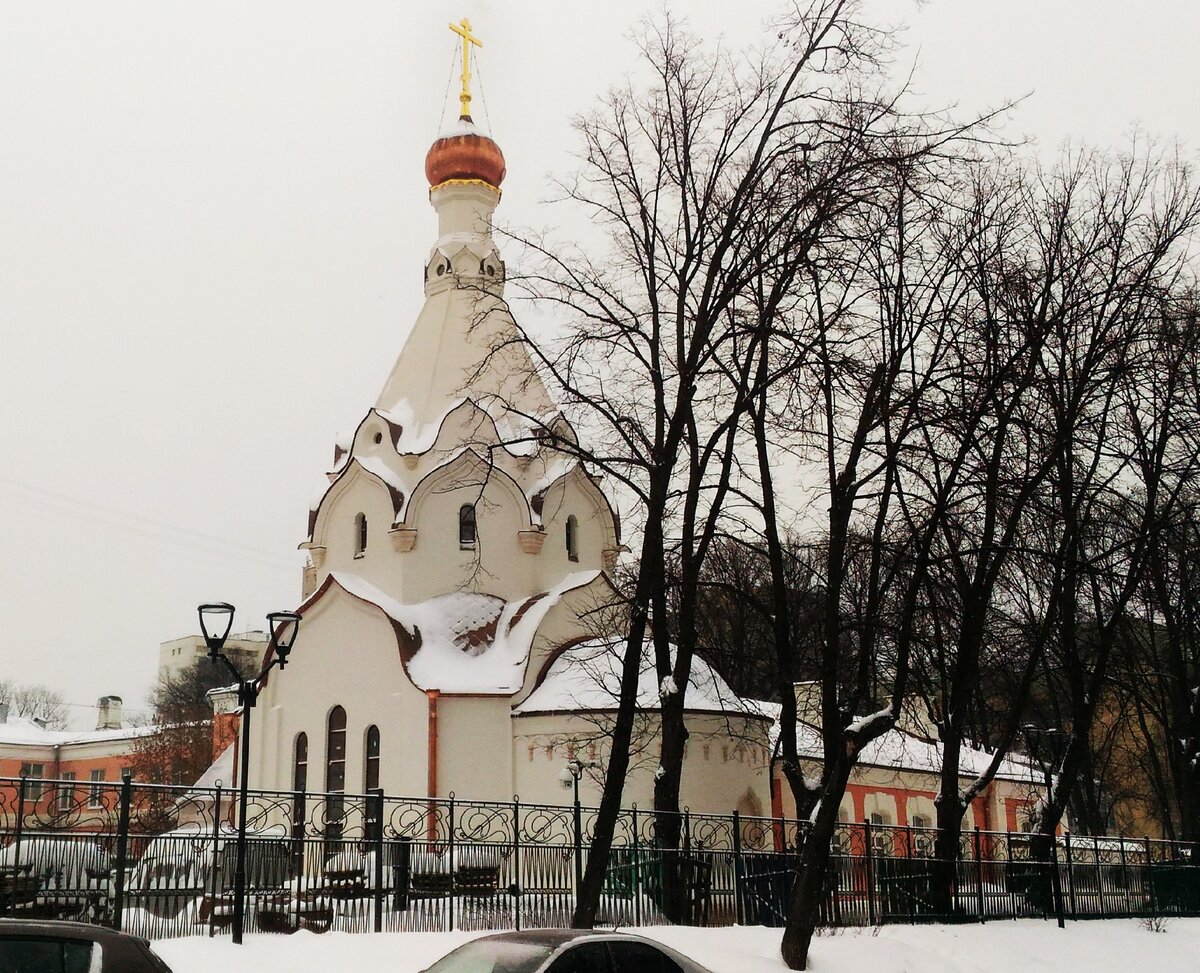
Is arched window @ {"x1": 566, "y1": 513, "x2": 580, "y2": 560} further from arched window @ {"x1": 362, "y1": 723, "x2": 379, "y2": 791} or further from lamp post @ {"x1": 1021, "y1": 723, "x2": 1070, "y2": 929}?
lamp post @ {"x1": 1021, "y1": 723, "x2": 1070, "y2": 929}

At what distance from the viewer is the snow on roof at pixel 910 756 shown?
28.3m

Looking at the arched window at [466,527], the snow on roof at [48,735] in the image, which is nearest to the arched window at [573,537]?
the arched window at [466,527]

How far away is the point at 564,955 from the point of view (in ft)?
25.7

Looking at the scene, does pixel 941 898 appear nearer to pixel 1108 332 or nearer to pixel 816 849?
pixel 816 849

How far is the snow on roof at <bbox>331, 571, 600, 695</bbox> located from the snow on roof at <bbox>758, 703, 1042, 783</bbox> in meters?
6.15

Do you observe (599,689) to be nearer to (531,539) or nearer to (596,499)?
(531,539)

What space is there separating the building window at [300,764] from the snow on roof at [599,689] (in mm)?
4796

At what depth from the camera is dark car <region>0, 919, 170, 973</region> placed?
6.26 metres

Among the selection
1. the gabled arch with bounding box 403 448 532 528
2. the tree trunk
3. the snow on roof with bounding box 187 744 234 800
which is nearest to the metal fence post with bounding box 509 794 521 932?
the tree trunk

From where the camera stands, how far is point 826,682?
1507 centimetres

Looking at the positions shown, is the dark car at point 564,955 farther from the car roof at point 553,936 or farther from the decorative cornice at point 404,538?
the decorative cornice at point 404,538

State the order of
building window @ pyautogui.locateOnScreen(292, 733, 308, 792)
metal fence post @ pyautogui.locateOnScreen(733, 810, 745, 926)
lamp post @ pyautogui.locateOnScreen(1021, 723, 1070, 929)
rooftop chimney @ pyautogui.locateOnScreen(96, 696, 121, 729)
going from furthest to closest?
1. rooftop chimney @ pyautogui.locateOnScreen(96, 696, 121, 729)
2. building window @ pyautogui.locateOnScreen(292, 733, 308, 792)
3. lamp post @ pyautogui.locateOnScreen(1021, 723, 1070, 929)
4. metal fence post @ pyautogui.locateOnScreen(733, 810, 745, 926)

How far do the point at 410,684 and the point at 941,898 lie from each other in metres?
11.2

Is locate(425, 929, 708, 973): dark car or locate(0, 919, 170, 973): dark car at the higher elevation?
locate(0, 919, 170, 973): dark car
